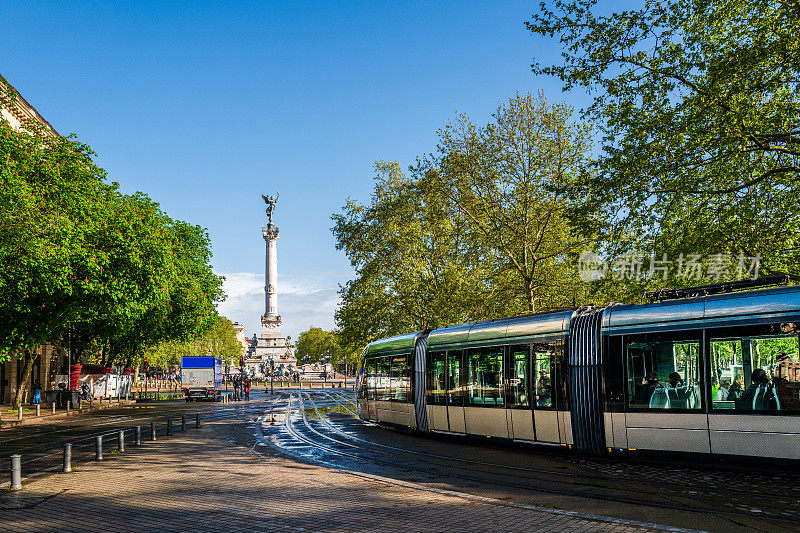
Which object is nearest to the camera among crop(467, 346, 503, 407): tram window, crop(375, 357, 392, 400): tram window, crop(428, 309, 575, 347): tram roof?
crop(428, 309, 575, 347): tram roof

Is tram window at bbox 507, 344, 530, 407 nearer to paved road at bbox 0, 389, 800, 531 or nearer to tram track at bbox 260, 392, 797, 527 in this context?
paved road at bbox 0, 389, 800, 531

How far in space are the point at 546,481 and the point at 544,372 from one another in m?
3.54

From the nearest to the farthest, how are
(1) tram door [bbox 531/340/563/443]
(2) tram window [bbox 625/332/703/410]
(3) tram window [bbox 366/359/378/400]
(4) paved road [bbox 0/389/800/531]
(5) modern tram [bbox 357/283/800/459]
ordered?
(4) paved road [bbox 0/389/800/531] → (5) modern tram [bbox 357/283/800/459] → (2) tram window [bbox 625/332/703/410] → (1) tram door [bbox 531/340/563/443] → (3) tram window [bbox 366/359/378/400]

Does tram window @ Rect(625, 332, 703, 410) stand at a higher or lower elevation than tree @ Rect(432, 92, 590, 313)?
lower

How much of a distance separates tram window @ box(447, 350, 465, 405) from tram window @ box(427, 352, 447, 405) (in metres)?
0.22

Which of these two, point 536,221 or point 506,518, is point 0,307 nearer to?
point 536,221

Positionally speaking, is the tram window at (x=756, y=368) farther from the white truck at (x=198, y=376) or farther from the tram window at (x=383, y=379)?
the white truck at (x=198, y=376)

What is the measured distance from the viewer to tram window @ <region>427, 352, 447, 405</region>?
61.0 feet

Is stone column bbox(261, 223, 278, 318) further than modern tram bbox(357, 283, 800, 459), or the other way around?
stone column bbox(261, 223, 278, 318)

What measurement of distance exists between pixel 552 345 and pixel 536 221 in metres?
16.3

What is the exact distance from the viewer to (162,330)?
42094mm

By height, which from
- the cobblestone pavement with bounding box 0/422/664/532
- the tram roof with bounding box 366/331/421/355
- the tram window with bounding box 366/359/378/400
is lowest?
the cobblestone pavement with bounding box 0/422/664/532


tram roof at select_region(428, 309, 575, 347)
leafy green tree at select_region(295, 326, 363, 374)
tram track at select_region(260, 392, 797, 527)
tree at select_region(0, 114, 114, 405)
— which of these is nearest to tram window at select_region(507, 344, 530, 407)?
tram roof at select_region(428, 309, 575, 347)

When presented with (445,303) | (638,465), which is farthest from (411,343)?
(445,303)
